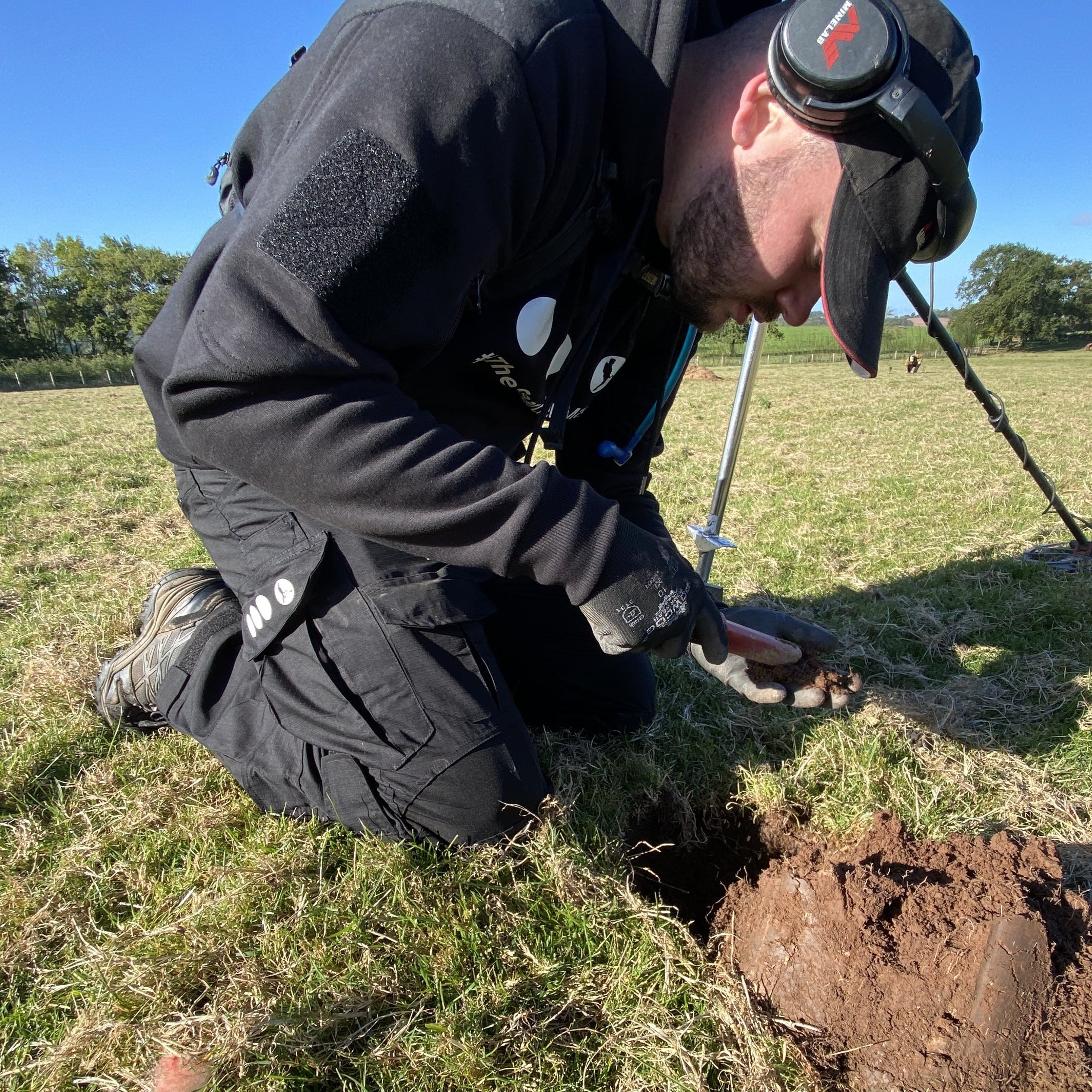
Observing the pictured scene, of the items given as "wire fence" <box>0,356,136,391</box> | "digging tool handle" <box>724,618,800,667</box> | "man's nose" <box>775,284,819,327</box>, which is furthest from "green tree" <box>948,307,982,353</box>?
"man's nose" <box>775,284,819,327</box>

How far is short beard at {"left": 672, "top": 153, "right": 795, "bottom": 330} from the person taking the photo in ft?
5.58

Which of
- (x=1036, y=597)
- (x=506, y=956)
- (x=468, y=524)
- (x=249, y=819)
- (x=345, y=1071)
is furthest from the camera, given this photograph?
(x=1036, y=597)

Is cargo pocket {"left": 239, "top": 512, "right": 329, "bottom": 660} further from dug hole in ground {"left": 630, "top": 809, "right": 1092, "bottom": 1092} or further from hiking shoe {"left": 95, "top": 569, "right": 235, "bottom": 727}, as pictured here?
dug hole in ground {"left": 630, "top": 809, "right": 1092, "bottom": 1092}

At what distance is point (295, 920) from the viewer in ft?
5.52

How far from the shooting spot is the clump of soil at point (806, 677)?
2.41 meters

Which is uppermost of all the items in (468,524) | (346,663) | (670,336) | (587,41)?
(587,41)

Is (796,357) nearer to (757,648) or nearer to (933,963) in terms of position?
(757,648)

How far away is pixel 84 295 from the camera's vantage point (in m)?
59.4

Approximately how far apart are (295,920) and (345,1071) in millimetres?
363

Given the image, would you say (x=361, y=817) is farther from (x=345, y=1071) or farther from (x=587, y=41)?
(x=587, y=41)

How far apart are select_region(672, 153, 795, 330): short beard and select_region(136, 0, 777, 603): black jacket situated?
141 millimetres

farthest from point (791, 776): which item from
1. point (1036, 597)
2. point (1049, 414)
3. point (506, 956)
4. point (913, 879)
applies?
point (1049, 414)

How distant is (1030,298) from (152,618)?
85.4 meters

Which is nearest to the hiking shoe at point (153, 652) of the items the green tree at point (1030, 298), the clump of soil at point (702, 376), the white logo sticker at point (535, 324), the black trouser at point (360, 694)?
the black trouser at point (360, 694)
